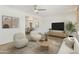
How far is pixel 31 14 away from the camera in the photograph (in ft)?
7.27

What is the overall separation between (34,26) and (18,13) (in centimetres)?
55

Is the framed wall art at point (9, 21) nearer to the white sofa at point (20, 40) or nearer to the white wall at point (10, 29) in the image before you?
the white wall at point (10, 29)

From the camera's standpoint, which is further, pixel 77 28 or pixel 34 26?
pixel 34 26

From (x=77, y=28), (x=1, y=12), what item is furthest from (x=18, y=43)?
(x=77, y=28)

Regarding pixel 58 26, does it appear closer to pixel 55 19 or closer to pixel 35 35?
pixel 55 19

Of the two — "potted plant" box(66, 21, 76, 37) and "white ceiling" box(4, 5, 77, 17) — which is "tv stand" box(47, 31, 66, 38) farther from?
"white ceiling" box(4, 5, 77, 17)

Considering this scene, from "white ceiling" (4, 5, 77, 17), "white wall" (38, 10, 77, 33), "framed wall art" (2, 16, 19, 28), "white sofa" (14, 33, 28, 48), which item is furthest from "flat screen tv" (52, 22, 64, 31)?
"framed wall art" (2, 16, 19, 28)

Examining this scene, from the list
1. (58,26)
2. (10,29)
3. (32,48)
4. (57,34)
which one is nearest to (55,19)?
(58,26)

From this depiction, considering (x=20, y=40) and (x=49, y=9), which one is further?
(x=20, y=40)

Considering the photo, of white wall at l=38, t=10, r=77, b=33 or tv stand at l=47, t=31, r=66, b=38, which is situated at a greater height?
white wall at l=38, t=10, r=77, b=33

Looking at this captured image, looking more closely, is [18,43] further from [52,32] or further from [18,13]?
[52,32]

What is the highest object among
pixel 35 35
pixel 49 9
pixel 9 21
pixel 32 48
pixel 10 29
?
pixel 49 9

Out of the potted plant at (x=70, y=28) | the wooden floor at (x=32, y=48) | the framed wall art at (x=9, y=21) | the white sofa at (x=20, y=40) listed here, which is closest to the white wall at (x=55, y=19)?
the potted plant at (x=70, y=28)

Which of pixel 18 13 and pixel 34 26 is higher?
pixel 18 13
